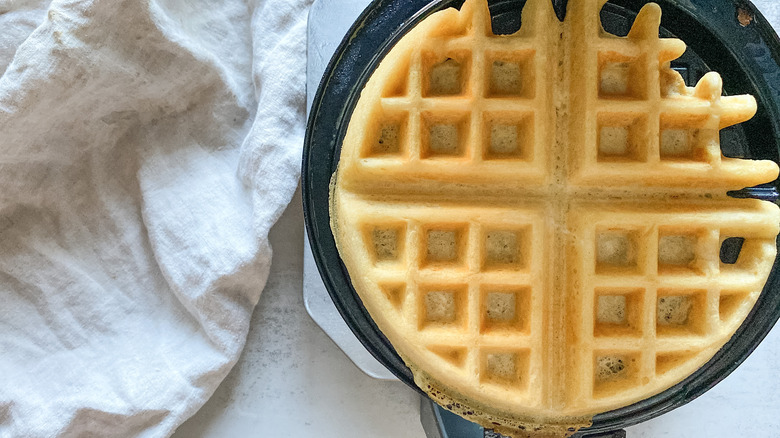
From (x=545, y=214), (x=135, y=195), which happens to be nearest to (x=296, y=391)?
(x=135, y=195)

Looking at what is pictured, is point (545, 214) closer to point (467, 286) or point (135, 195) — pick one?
point (467, 286)

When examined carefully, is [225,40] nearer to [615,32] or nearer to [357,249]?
Answer: [357,249]

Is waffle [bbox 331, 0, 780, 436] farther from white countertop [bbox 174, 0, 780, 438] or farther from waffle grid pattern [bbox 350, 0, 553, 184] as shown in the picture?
white countertop [bbox 174, 0, 780, 438]

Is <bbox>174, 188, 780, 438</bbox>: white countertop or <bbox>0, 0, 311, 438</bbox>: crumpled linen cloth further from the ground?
<bbox>0, 0, 311, 438</bbox>: crumpled linen cloth

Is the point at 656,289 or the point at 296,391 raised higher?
the point at 656,289

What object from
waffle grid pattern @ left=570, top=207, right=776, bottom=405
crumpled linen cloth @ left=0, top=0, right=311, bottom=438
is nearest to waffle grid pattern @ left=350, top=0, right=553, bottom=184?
waffle grid pattern @ left=570, top=207, right=776, bottom=405

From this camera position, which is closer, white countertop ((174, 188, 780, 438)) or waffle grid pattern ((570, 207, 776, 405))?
waffle grid pattern ((570, 207, 776, 405))

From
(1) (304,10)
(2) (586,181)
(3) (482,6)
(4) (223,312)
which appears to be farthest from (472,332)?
(1) (304,10)
